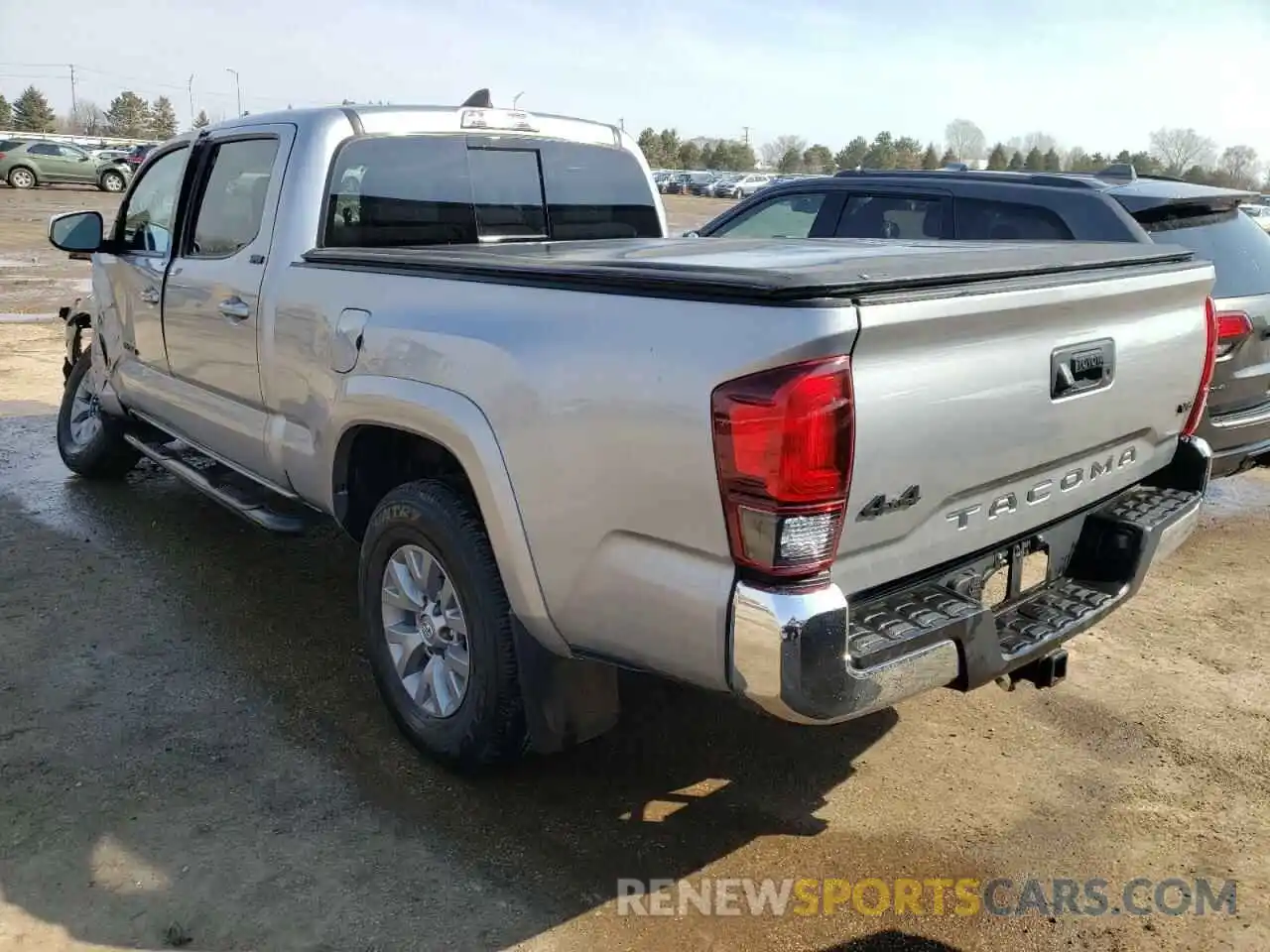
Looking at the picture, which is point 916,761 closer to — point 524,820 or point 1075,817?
point 1075,817

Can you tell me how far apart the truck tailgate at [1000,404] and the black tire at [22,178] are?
37.5 metres

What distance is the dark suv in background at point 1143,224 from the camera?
5238mm

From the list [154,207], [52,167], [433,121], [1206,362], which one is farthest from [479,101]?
[52,167]

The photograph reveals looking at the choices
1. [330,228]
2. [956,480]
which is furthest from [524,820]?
[330,228]

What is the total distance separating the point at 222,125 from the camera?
4672mm

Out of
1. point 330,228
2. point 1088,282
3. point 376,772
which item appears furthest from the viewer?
point 330,228

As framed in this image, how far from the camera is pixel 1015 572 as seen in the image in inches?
116

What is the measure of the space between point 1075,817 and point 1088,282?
1.60 meters

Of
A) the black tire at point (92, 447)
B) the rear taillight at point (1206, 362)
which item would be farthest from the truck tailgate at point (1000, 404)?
the black tire at point (92, 447)

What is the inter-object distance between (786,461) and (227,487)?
3.12 meters

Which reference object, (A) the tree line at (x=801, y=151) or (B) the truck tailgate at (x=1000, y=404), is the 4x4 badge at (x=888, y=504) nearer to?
(B) the truck tailgate at (x=1000, y=404)

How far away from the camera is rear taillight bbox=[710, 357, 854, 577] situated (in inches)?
86.9

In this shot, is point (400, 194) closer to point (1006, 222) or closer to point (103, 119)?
point (1006, 222)

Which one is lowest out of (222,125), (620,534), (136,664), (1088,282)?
(136,664)
